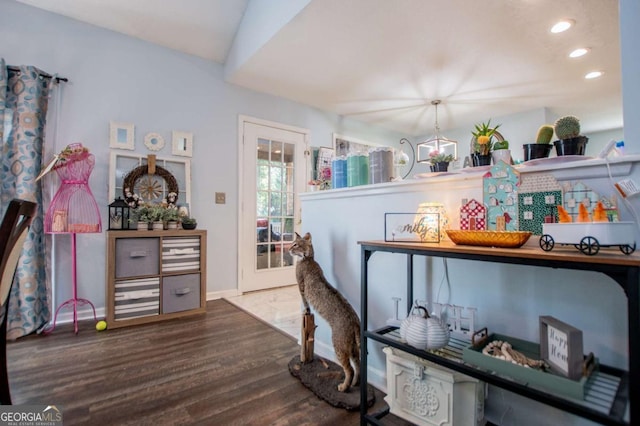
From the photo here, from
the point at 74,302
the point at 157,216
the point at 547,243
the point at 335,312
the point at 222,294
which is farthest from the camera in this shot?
the point at 222,294

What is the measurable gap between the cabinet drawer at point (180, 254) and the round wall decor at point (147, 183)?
0.52 meters

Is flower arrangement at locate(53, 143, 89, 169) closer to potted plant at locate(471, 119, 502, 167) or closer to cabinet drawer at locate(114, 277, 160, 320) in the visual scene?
cabinet drawer at locate(114, 277, 160, 320)

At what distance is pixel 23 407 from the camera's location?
1312 millimetres

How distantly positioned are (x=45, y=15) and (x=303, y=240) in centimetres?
316

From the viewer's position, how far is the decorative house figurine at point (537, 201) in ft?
3.38

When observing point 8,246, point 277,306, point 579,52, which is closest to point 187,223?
point 277,306

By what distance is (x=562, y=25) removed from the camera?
8.04 ft

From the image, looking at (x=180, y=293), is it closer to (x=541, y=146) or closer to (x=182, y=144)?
(x=182, y=144)

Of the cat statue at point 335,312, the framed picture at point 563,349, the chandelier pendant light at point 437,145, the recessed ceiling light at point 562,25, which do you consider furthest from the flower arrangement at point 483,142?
the chandelier pendant light at point 437,145

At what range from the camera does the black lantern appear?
2670mm

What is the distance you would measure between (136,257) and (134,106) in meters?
1.57

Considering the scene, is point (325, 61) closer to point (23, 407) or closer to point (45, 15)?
point (45, 15)

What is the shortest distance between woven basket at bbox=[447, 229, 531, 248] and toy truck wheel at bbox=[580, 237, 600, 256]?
0.51 ft

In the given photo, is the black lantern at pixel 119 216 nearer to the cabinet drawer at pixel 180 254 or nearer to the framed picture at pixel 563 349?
the cabinet drawer at pixel 180 254
